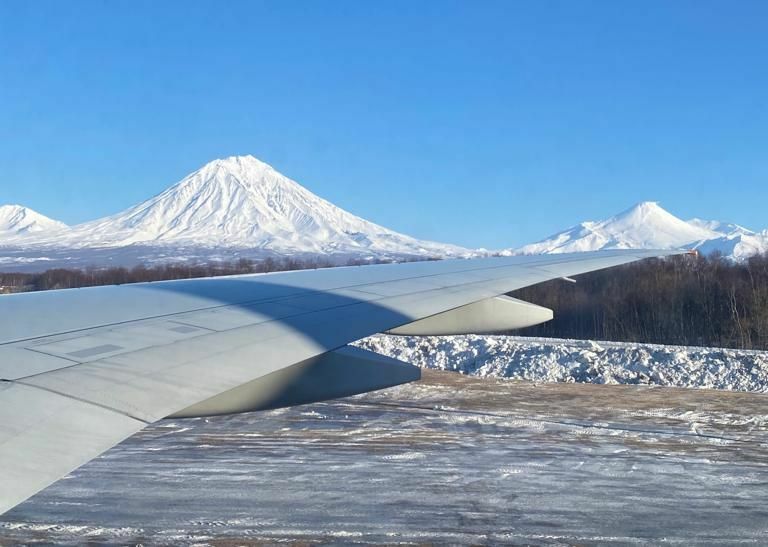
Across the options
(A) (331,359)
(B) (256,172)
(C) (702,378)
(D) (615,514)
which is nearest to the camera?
(A) (331,359)

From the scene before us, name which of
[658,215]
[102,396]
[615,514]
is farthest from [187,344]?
[658,215]

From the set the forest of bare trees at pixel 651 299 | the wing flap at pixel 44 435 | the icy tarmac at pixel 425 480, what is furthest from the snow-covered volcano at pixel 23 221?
the wing flap at pixel 44 435

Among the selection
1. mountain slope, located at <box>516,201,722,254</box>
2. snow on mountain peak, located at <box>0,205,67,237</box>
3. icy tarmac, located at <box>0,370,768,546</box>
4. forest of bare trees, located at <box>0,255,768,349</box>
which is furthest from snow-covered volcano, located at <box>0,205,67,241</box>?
icy tarmac, located at <box>0,370,768,546</box>

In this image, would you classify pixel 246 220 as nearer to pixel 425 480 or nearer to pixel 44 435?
pixel 425 480

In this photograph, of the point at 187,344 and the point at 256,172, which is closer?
the point at 187,344

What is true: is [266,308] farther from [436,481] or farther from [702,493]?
[702,493]

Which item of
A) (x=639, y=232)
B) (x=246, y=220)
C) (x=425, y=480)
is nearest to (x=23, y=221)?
(x=246, y=220)

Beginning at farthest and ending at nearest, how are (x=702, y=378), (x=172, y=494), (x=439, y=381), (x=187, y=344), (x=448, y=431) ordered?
(x=702, y=378) < (x=439, y=381) < (x=448, y=431) < (x=172, y=494) < (x=187, y=344)
